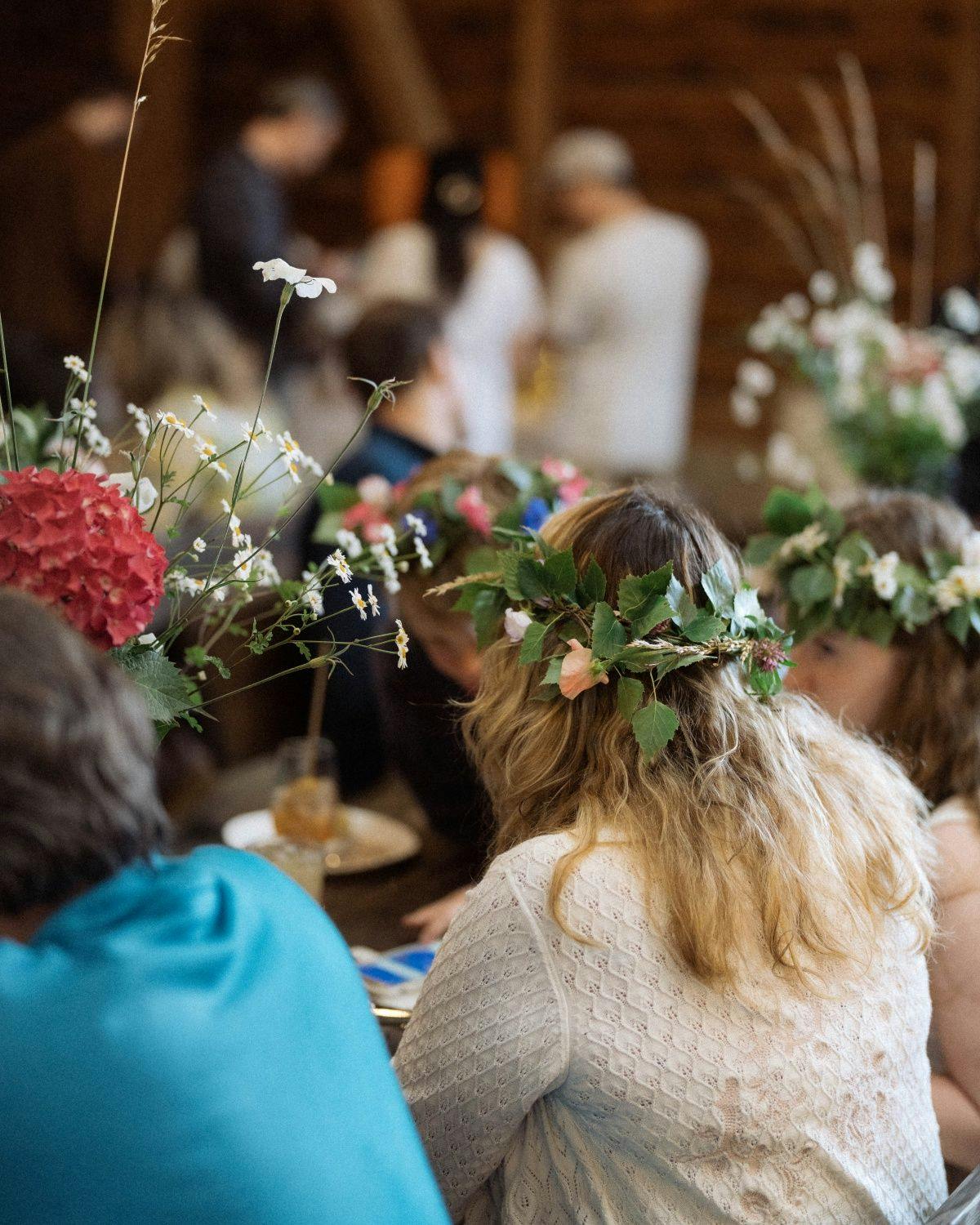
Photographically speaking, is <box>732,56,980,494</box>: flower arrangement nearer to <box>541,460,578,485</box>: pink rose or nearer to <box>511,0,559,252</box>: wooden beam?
<box>541,460,578,485</box>: pink rose

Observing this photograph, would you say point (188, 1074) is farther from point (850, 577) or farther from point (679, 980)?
point (850, 577)

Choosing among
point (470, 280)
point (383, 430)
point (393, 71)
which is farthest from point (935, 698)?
point (393, 71)

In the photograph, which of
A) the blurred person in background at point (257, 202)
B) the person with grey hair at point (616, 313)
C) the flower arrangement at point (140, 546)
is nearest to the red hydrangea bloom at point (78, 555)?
the flower arrangement at point (140, 546)

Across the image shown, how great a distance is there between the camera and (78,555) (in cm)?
97

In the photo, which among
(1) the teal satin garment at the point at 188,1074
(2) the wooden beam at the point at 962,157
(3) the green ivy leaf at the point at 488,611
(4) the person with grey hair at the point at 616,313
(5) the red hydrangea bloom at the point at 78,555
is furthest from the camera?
(2) the wooden beam at the point at 962,157

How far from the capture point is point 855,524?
5.60ft

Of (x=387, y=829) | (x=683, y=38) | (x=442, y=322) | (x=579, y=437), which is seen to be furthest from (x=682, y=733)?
(x=683, y=38)

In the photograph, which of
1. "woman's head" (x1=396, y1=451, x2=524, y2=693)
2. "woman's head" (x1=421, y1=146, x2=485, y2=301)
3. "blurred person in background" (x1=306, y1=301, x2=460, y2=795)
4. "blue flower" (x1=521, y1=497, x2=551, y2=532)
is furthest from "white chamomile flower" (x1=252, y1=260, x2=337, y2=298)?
"woman's head" (x1=421, y1=146, x2=485, y2=301)

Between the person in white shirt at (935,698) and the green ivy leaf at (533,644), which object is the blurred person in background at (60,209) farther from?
the green ivy leaf at (533,644)

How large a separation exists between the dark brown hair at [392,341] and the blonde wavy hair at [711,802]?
4.56ft

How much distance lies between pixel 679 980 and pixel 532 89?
5066mm

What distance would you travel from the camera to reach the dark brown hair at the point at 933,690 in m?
1.59

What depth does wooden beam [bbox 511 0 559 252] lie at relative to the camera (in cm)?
546

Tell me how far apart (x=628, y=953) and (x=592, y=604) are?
30 centimetres
